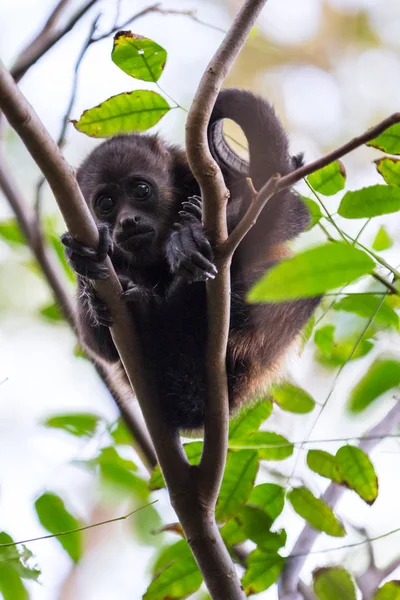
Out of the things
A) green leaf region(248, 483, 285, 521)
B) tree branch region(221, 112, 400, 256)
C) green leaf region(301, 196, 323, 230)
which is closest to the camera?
tree branch region(221, 112, 400, 256)

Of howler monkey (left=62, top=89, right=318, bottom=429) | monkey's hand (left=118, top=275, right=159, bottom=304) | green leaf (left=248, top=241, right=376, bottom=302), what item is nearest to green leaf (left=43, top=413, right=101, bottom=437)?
howler monkey (left=62, top=89, right=318, bottom=429)

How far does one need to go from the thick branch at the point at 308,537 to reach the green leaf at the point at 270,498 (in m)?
0.17

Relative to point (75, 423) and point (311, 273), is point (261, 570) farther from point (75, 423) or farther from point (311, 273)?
point (311, 273)

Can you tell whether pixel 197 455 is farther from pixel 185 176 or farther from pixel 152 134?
pixel 152 134

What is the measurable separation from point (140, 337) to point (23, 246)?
149 cm

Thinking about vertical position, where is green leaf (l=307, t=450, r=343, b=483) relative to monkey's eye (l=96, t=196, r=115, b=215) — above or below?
below

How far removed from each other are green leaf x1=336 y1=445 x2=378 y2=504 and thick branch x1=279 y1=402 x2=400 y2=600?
3.8 inches

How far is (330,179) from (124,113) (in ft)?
2.46

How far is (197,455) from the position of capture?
117 inches

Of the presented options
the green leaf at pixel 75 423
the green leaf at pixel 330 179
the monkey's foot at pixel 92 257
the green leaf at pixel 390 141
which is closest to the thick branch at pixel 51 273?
the green leaf at pixel 75 423

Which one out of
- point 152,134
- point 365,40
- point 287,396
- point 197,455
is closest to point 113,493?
point 197,455

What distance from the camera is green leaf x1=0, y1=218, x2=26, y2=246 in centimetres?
390

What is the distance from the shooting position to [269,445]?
2.75 meters

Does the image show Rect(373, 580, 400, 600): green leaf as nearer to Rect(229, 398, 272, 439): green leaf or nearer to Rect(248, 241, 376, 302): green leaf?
Rect(229, 398, 272, 439): green leaf
